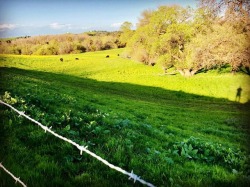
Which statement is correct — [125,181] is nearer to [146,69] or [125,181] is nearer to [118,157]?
[118,157]

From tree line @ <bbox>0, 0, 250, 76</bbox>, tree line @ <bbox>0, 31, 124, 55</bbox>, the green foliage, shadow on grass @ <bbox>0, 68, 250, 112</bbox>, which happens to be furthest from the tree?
the green foliage

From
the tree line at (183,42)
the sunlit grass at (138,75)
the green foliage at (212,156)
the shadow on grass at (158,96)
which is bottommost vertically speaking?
the shadow on grass at (158,96)

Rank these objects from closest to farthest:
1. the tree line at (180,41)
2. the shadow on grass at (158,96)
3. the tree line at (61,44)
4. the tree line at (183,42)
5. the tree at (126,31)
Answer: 1. the shadow on grass at (158,96)
2. the tree line at (183,42)
3. the tree line at (180,41)
4. the tree at (126,31)
5. the tree line at (61,44)

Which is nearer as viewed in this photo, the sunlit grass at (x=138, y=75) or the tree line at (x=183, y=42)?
the tree line at (x=183, y=42)

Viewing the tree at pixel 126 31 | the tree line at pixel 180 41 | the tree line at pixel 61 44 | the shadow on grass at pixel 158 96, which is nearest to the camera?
the shadow on grass at pixel 158 96

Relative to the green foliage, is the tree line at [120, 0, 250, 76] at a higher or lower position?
higher

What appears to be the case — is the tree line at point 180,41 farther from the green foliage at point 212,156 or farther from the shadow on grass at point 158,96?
the green foliage at point 212,156

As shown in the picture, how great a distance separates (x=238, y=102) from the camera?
36969 mm

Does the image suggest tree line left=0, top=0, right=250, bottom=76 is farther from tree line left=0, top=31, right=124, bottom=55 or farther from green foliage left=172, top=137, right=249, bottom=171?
green foliage left=172, top=137, right=249, bottom=171

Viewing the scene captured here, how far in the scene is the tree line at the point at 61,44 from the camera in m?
92.1

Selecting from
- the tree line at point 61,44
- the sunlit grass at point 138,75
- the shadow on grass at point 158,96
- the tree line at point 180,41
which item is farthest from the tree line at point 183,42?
the shadow on grass at point 158,96

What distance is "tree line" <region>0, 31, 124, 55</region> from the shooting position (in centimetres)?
9212

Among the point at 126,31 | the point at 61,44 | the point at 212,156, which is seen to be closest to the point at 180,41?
the point at 126,31

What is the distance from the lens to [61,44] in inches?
4473
